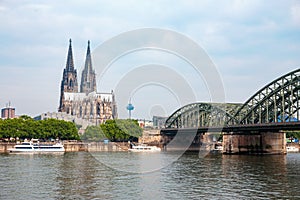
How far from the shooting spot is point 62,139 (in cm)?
15212

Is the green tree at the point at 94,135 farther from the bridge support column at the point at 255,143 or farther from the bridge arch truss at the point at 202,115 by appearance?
the bridge support column at the point at 255,143

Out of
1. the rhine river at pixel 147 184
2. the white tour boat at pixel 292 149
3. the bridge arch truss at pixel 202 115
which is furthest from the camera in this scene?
the white tour boat at pixel 292 149

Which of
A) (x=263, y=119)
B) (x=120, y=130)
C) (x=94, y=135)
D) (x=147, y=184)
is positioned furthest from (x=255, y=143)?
(x=147, y=184)

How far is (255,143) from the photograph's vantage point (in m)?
120

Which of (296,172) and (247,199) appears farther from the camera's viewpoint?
(296,172)

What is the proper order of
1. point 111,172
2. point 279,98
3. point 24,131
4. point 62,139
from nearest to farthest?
point 111,172
point 279,98
point 24,131
point 62,139

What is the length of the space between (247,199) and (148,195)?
905 cm

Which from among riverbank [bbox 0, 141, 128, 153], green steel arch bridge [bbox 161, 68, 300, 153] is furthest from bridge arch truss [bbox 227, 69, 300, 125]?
riverbank [bbox 0, 141, 128, 153]

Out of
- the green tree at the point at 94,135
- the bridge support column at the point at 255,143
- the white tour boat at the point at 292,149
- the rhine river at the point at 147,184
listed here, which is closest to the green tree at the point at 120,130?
the green tree at the point at 94,135


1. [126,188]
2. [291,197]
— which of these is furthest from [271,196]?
[126,188]

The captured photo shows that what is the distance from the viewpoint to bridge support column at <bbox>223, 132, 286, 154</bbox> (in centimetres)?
11919

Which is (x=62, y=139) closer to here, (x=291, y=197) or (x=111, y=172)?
(x=111, y=172)

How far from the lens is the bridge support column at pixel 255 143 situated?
391 feet

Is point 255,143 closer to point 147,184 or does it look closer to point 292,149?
point 292,149
